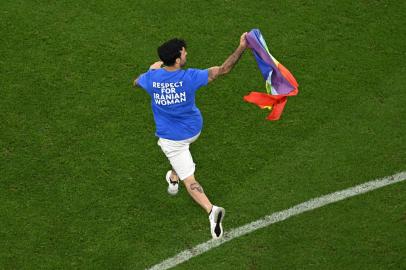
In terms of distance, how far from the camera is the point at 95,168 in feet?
33.7

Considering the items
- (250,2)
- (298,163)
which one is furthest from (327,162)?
(250,2)

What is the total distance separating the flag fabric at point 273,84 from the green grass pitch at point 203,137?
152 centimetres

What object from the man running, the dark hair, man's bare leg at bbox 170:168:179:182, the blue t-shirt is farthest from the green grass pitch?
the dark hair

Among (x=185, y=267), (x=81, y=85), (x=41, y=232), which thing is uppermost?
(x=81, y=85)

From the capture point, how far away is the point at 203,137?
10.7 meters

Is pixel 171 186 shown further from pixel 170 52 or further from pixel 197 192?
pixel 170 52

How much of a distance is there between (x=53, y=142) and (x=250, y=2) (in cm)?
416

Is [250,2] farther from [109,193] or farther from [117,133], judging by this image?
[109,193]

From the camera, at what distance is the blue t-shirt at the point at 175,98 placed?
8.52 m

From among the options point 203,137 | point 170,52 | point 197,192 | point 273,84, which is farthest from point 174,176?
point 170,52

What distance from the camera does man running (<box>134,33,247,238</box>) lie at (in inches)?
334

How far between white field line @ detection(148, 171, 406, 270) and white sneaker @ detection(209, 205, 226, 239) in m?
0.13

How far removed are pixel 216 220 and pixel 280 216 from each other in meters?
0.86

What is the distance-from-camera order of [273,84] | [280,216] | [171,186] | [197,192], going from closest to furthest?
[273,84], [197,192], [280,216], [171,186]
